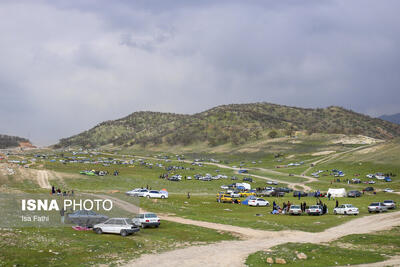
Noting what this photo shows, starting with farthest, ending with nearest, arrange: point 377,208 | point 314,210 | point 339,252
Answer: point 377,208, point 314,210, point 339,252

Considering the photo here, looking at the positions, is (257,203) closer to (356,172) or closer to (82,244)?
(82,244)

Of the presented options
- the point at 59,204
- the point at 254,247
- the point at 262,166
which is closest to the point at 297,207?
the point at 254,247

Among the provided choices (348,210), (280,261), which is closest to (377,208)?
(348,210)

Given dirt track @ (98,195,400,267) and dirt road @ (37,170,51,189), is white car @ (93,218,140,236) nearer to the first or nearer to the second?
dirt track @ (98,195,400,267)

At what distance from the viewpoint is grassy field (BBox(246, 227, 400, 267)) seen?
83.1 ft

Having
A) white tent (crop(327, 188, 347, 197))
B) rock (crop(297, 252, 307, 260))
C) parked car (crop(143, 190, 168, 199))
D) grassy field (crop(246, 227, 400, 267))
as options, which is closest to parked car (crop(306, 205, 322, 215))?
grassy field (crop(246, 227, 400, 267))

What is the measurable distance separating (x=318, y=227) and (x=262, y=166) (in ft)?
373

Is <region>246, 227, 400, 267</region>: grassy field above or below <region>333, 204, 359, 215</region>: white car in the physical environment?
above

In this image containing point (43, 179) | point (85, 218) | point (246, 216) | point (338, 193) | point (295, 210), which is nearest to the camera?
point (85, 218)

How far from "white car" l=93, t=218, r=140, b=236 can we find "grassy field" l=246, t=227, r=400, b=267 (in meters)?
12.4

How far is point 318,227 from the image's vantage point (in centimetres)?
4059

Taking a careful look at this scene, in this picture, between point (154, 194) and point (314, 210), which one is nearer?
point (314, 210)

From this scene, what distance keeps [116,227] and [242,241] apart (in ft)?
39.4

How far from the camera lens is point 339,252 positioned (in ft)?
90.9
